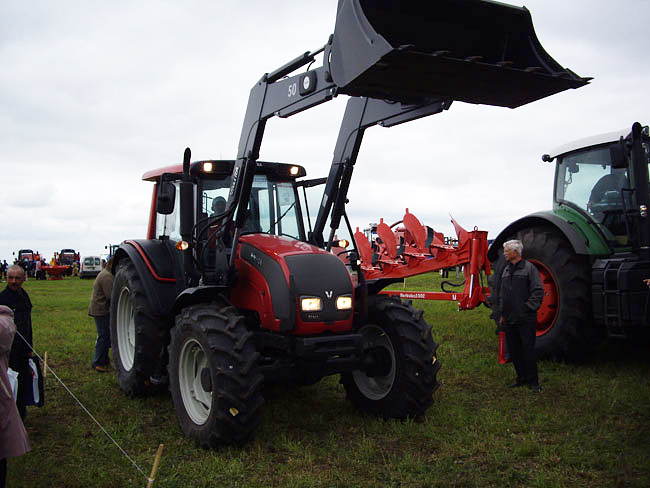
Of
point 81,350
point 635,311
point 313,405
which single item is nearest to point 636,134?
point 635,311

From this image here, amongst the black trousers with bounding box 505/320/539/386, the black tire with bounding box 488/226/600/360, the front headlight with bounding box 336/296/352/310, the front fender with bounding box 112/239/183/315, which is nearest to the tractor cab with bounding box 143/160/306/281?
the front fender with bounding box 112/239/183/315

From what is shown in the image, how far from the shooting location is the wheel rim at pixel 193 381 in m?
5.26

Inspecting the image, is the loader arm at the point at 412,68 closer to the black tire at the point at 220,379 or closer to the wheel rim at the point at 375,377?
the black tire at the point at 220,379

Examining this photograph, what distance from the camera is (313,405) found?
6.26 meters

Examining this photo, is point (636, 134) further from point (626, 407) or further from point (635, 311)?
point (626, 407)

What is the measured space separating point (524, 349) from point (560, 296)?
44.5 inches

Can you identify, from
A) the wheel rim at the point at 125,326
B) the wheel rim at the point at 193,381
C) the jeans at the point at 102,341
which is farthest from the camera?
the jeans at the point at 102,341

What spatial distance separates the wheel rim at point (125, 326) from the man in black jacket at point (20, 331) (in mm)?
1453

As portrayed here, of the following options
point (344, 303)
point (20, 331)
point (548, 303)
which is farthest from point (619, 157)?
point (20, 331)

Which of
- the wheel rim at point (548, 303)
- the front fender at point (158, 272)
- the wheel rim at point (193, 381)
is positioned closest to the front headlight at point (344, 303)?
the wheel rim at point (193, 381)

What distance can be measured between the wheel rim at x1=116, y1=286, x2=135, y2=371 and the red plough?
438 centimetres

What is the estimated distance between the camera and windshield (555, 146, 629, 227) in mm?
7551

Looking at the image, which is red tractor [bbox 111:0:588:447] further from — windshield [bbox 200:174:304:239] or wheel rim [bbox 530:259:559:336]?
wheel rim [bbox 530:259:559:336]

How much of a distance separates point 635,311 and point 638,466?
8.22 feet
